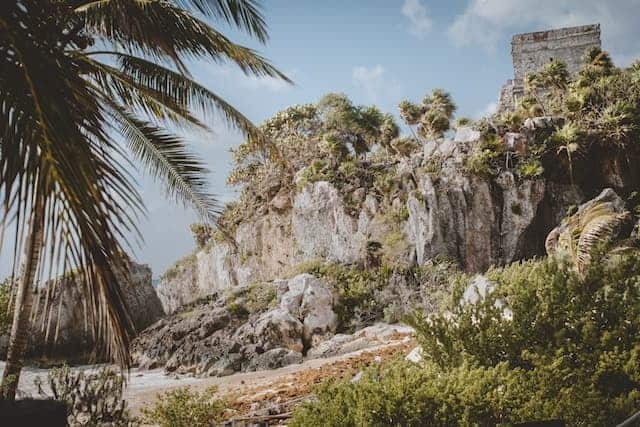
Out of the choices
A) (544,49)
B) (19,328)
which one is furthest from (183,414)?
(544,49)

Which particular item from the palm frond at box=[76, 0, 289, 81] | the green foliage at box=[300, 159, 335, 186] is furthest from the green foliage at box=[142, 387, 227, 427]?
the green foliage at box=[300, 159, 335, 186]

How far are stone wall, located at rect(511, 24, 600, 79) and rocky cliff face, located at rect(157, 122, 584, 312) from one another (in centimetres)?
1514

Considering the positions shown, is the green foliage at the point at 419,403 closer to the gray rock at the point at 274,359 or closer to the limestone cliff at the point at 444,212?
the gray rock at the point at 274,359

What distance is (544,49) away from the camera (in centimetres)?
3144

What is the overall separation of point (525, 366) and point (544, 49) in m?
33.1

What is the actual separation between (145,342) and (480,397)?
14.3m

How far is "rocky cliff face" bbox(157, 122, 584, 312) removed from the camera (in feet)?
56.9

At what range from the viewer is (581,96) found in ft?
63.4

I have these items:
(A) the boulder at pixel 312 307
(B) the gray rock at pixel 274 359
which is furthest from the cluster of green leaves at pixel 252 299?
(B) the gray rock at pixel 274 359

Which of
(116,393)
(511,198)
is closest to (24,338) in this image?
(116,393)

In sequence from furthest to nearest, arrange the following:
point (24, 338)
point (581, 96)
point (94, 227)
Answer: point (581, 96) → point (24, 338) → point (94, 227)

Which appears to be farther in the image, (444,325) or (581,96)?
(581,96)

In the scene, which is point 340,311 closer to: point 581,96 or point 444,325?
point 444,325

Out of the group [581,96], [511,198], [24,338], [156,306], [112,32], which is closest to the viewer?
[24,338]
